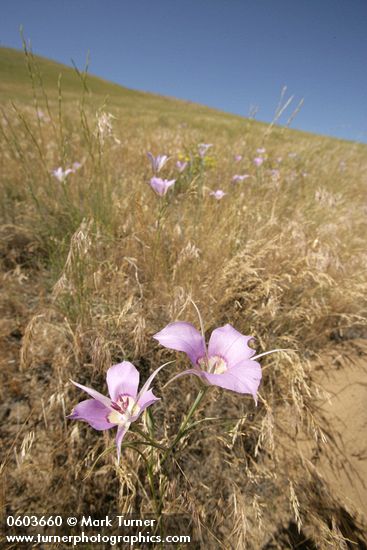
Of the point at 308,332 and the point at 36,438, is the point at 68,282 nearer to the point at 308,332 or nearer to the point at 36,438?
the point at 36,438

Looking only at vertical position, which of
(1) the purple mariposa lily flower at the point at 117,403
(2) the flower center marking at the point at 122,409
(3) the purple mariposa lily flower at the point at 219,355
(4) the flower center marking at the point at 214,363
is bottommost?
(2) the flower center marking at the point at 122,409

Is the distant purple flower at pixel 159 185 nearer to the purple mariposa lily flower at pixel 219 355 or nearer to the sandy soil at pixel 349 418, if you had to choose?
the purple mariposa lily flower at pixel 219 355

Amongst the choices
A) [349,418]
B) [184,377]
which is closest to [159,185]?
[184,377]

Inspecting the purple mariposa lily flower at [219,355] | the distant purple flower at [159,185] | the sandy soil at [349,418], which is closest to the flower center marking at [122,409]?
the purple mariposa lily flower at [219,355]

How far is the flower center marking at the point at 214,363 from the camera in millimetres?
949

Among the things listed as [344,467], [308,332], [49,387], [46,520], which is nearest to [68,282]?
[49,387]

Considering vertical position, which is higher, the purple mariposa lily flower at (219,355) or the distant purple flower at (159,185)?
the distant purple flower at (159,185)

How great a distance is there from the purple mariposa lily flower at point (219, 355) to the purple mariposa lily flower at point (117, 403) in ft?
0.41

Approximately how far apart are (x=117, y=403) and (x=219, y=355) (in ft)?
1.17

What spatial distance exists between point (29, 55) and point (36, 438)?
193cm

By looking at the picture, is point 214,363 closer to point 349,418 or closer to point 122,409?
point 122,409

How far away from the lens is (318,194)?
8.36 feet

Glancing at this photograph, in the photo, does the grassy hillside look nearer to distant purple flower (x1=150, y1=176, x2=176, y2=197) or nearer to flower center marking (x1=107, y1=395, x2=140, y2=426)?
flower center marking (x1=107, y1=395, x2=140, y2=426)

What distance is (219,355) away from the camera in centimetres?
97
